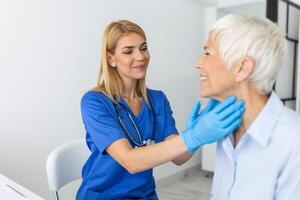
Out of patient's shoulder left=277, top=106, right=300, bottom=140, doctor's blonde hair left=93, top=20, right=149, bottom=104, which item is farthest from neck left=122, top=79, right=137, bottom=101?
patient's shoulder left=277, top=106, right=300, bottom=140

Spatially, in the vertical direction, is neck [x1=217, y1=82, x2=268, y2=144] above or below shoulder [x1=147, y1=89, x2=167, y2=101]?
above

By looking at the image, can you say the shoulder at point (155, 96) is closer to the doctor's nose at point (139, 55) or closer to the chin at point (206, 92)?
the doctor's nose at point (139, 55)

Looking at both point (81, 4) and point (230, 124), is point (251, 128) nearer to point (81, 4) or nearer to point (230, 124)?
point (230, 124)

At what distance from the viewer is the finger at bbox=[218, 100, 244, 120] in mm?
797

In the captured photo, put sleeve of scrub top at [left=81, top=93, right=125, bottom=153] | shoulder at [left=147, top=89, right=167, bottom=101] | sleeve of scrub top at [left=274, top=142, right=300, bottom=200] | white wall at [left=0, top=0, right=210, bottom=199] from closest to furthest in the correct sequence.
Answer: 1. sleeve of scrub top at [left=274, top=142, right=300, bottom=200]
2. sleeve of scrub top at [left=81, top=93, right=125, bottom=153]
3. shoulder at [left=147, top=89, right=167, bottom=101]
4. white wall at [left=0, top=0, right=210, bottom=199]

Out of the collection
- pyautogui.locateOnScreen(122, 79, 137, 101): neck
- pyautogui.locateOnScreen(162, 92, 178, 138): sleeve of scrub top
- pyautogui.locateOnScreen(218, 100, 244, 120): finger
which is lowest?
pyautogui.locateOnScreen(162, 92, 178, 138): sleeve of scrub top

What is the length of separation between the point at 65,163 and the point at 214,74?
694 mm

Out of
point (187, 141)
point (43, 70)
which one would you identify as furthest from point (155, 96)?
point (43, 70)

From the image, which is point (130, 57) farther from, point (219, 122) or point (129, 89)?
point (219, 122)

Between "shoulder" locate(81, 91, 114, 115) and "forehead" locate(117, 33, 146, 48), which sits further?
"forehead" locate(117, 33, 146, 48)

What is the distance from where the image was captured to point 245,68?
82cm

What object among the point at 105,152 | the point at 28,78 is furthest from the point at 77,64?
the point at 105,152

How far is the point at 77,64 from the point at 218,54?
1357 mm

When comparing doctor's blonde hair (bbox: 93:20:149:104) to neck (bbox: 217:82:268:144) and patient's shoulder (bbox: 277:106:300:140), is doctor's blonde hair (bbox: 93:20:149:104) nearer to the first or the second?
neck (bbox: 217:82:268:144)
